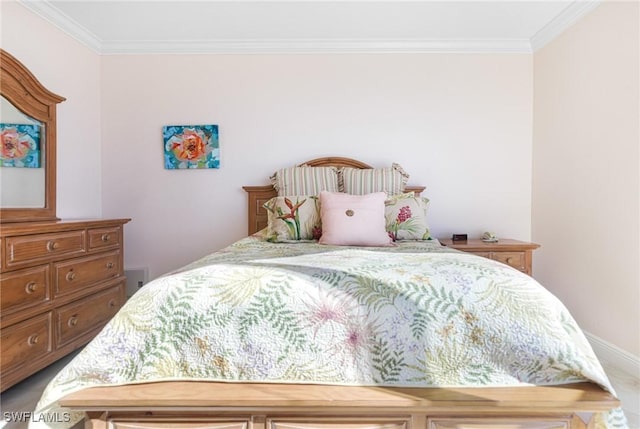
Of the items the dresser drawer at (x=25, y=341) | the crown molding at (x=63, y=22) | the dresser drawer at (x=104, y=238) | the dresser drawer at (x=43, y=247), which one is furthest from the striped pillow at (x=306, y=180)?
the crown molding at (x=63, y=22)

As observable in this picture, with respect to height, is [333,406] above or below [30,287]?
below

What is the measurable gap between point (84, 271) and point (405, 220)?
2109mm

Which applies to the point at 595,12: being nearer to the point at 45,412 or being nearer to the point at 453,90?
the point at 453,90

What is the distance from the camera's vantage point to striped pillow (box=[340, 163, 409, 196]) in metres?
2.64

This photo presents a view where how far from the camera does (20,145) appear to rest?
2.12m

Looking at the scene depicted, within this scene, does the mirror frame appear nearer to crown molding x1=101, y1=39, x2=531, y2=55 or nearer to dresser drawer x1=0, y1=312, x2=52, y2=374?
dresser drawer x1=0, y1=312, x2=52, y2=374

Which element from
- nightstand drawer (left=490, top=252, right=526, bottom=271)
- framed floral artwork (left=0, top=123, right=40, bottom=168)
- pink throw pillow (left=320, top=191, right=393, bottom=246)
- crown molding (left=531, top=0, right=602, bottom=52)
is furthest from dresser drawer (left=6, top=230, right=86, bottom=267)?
crown molding (left=531, top=0, right=602, bottom=52)

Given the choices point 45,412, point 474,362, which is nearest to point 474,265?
point 474,362

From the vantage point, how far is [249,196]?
2998 mm

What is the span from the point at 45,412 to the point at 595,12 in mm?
3546

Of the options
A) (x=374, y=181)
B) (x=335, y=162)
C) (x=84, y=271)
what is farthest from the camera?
(x=335, y=162)

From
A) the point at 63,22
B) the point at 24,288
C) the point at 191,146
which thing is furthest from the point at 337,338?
the point at 63,22

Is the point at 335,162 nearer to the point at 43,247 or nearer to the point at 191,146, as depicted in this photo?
the point at 191,146

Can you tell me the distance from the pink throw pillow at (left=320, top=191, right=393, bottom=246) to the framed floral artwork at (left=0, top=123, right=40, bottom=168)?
191cm
